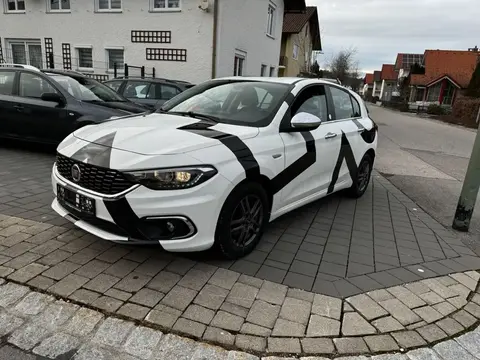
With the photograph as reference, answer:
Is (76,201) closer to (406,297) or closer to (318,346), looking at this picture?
(318,346)

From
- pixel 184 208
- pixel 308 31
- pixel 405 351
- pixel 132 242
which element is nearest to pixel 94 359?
pixel 132 242

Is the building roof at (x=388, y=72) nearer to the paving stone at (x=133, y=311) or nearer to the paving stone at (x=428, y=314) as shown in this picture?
the paving stone at (x=428, y=314)

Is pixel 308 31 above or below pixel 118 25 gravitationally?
above

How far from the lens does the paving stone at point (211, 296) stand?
269 cm

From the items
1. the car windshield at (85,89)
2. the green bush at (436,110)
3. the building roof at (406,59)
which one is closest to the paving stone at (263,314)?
the car windshield at (85,89)

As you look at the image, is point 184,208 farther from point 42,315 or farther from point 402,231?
point 402,231

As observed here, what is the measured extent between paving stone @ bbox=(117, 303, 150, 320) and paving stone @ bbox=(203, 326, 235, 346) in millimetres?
469

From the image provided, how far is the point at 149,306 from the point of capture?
262 cm

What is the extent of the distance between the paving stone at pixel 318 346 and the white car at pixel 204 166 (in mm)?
1036

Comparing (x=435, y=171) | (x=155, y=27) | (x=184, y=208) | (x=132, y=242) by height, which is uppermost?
(x=155, y=27)

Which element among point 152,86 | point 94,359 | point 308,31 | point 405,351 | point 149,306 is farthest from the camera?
point 308,31

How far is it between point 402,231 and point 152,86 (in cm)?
747

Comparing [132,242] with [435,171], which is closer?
[132,242]

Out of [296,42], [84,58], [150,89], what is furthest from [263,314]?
[296,42]
